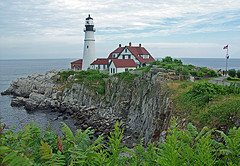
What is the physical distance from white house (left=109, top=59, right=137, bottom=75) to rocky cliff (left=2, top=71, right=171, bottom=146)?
7037 mm

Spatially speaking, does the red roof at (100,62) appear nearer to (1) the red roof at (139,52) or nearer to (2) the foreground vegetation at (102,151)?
(1) the red roof at (139,52)

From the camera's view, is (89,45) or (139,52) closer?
(139,52)

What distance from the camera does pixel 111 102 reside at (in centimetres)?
4259

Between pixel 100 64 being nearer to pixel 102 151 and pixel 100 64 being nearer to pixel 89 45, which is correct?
pixel 89 45

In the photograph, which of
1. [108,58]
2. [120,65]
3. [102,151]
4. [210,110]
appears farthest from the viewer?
[108,58]

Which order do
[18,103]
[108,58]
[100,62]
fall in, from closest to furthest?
[18,103] → [100,62] → [108,58]

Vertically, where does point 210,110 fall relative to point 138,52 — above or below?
below

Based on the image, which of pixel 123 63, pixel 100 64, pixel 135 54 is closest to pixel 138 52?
pixel 135 54

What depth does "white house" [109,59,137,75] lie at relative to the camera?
54438 mm

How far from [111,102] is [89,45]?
83.6 feet

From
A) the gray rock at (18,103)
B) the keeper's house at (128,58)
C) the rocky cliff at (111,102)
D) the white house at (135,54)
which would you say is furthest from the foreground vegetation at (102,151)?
the white house at (135,54)

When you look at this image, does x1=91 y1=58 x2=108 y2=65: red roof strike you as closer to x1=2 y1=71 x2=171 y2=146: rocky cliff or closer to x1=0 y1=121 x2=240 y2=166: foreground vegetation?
x1=2 y1=71 x2=171 y2=146: rocky cliff

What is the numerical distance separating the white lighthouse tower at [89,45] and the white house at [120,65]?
1017 cm

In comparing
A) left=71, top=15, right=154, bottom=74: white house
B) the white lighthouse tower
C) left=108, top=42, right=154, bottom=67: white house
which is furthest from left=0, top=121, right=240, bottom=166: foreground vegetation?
the white lighthouse tower
